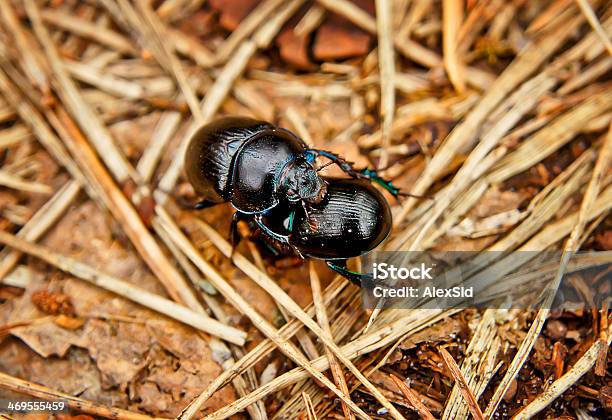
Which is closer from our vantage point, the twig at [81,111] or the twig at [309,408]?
the twig at [309,408]

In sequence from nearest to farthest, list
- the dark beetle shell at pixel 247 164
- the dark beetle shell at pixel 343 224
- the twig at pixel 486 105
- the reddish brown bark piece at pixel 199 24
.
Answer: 1. the dark beetle shell at pixel 343 224
2. the dark beetle shell at pixel 247 164
3. the twig at pixel 486 105
4. the reddish brown bark piece at pixel 199 24

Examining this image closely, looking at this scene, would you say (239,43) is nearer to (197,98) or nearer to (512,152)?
(197,98)

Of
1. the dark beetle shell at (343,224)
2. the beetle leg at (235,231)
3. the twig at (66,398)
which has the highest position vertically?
the beetle leg at (235,231)

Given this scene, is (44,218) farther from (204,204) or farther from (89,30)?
(89,30)

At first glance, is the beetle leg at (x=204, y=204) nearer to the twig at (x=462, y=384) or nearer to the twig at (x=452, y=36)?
the twig at (x=462, y=384)

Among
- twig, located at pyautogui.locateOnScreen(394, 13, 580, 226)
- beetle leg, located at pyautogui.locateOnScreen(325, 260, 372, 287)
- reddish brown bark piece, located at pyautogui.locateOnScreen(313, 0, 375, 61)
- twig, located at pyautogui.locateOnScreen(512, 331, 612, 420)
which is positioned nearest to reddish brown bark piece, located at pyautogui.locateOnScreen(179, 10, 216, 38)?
reddish brown bark piece, located at pyautogui.locateOnScreen(313, 0, 375, 61)

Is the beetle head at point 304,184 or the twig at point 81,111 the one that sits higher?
the twig at point 81,111

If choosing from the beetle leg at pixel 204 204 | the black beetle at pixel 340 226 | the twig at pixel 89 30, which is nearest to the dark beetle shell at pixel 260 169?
the black beetle at pixel 340 226

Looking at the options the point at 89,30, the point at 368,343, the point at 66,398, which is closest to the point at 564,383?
the point at 368,343
